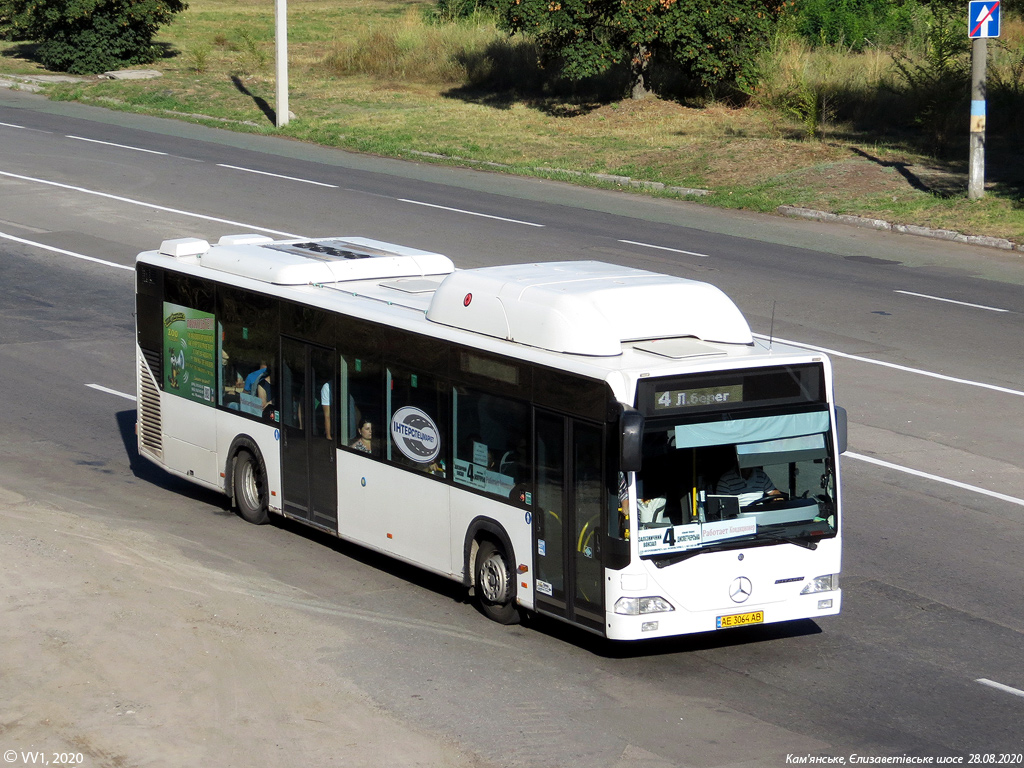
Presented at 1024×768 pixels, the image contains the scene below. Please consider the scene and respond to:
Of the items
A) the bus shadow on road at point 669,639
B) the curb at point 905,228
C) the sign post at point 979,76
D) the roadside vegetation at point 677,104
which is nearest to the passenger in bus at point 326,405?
the bus shadow on road at point 669,639

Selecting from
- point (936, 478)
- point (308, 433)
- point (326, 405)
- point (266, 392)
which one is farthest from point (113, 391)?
point (936, 478)

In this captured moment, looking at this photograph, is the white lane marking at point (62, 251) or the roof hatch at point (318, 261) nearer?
the roof hatch at point (318, 261)

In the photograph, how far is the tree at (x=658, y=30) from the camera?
37.4 m

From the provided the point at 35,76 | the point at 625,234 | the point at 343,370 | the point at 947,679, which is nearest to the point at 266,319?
the point at 343,370

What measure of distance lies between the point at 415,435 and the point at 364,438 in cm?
74

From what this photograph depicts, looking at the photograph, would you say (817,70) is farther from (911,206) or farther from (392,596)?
(392,596)

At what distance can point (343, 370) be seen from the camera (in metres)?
11.4

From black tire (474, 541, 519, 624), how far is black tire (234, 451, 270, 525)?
10.4 ft

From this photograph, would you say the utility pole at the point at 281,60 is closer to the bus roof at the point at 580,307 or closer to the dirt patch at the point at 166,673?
the bus roof at the point at 580,307

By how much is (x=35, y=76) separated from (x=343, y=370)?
39.6 metres

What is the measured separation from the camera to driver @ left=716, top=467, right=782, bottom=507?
29.7 feet

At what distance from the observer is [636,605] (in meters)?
8.84

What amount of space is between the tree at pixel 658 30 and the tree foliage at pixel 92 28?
1514cm

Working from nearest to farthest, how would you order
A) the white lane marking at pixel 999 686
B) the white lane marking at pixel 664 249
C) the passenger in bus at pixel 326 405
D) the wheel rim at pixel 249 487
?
the white lane marking at pixel 999 686 → the passenger in bus at pixel 326 405 → the wheel rim at pixel 249 487 → the white lane marking at pixel 664 249
